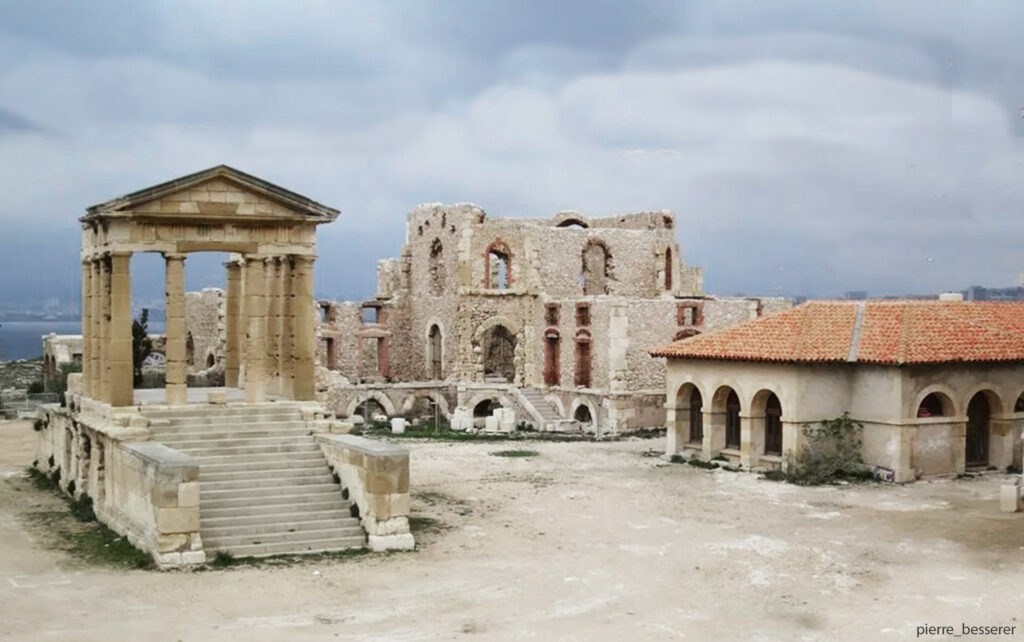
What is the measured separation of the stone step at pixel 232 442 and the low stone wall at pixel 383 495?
255 cm

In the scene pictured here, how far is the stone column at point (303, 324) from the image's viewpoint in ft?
86.1

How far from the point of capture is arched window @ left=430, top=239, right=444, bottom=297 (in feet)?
178

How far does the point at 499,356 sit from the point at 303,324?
2895cm

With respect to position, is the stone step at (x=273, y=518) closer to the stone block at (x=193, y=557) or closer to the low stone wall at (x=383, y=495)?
the low stone wall at (x=383, y=495)

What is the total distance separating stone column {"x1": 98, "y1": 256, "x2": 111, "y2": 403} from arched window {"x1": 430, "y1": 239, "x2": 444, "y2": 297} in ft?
94.4

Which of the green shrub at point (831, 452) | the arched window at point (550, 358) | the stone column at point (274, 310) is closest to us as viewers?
the stone column at point (274, 310)

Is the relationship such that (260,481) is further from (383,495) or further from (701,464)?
(701,464)

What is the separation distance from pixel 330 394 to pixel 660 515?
24451mm

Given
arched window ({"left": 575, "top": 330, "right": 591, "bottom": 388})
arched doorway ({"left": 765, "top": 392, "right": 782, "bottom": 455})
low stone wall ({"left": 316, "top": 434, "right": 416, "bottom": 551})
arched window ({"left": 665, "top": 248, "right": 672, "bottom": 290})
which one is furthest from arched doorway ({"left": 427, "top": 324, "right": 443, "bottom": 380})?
low stone wall ({"left": 316, "top": 434, "right": 416, "bottom": 551})

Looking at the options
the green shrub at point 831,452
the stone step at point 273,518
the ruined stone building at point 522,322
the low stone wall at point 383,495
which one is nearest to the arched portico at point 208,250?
the stone step at point 273,518

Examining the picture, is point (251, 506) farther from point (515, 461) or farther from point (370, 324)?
point (370, 324)

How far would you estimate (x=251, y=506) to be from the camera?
2250 centimetres

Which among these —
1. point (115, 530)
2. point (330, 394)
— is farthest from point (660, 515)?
point (330, 394)

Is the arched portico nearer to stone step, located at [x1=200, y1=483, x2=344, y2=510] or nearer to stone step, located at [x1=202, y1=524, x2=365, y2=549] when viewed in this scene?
stone step, located at [x1=200, y1=483, x2=344, y2=510]
